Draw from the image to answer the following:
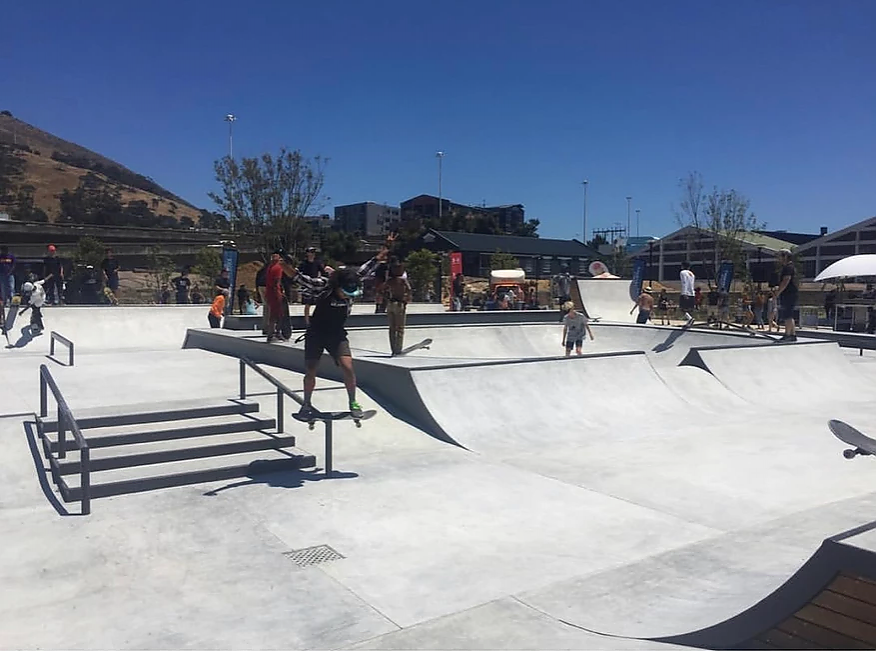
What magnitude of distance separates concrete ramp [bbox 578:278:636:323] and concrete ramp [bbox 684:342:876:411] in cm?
Answer: 1052

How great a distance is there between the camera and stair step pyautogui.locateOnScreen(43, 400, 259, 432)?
6656 millimetres

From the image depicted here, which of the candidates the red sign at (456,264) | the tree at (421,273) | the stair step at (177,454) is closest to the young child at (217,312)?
the stair step at (177,454)

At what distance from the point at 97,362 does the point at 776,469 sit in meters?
10.9

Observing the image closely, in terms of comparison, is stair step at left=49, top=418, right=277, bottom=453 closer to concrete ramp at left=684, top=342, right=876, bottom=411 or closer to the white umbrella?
concrete ramp at left=684, top=342, right=876, bottom=411

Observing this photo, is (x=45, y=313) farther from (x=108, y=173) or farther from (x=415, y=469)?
(x=108, y=173)

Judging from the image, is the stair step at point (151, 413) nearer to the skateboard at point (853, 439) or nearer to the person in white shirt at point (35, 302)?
the skateboard at point (853, 439)

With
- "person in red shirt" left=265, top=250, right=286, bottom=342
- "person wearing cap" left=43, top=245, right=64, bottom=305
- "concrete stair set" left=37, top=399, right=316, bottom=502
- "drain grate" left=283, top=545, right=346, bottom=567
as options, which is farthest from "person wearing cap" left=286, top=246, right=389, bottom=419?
"person wearing cap" left=43, top=245, right=64, bottom=305

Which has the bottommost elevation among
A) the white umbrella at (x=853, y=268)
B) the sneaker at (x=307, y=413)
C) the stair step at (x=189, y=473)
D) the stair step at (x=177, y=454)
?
the stair step at (x=189, y=473)

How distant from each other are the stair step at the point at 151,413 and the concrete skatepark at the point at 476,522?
255 mm

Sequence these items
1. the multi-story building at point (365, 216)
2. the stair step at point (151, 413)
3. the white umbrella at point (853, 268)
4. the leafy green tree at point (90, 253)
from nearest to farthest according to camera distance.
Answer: the stair step at point (151, 413), the white umbrella at point (853, 268), the leafy green tree at point (90, 253), the multi-story building at point (365, 216)

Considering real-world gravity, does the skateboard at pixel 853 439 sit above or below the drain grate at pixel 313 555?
above

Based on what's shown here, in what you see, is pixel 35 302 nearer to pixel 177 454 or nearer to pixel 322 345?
pixel 177 454

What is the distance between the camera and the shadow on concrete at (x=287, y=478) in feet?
19.5

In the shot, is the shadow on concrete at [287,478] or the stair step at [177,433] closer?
the shadow on concrete at [287,478]
